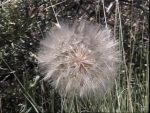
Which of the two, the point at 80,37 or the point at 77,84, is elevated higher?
the point at 80,37

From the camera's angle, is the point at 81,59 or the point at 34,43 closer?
the point at 81,59

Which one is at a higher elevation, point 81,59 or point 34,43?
point 81,59

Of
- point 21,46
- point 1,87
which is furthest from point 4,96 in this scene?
point 21,46

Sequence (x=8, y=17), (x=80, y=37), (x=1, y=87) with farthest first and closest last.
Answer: (x=1, y=87), (x=8, y=17), (x=80, y=37)

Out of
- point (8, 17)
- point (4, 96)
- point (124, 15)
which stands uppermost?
point (8, 17)

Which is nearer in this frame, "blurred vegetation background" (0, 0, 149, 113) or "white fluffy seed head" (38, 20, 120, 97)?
"white fluffy seed head" (38, 20, 120, 97)

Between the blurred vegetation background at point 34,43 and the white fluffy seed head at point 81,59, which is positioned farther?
the blurred vegetation background at point 34,43

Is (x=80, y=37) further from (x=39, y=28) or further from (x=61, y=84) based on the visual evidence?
(x=39, y=28)

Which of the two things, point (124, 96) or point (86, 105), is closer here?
point (124, 96)
